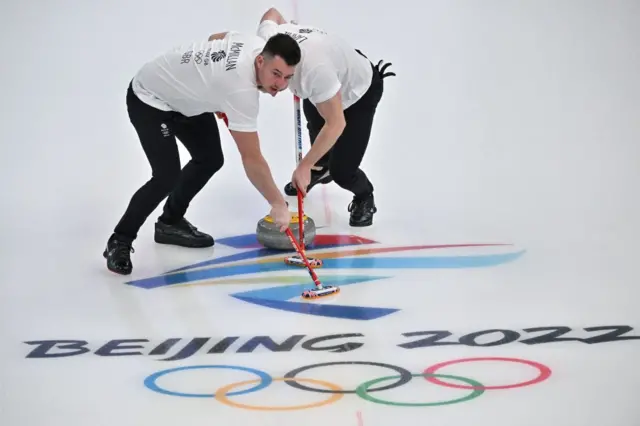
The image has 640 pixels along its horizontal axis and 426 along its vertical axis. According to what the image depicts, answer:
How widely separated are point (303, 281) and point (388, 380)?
1.36 metres

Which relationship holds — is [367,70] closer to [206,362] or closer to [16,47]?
[206,362]

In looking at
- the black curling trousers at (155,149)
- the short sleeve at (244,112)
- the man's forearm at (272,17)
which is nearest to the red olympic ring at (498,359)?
the short sleeve at (244,112)

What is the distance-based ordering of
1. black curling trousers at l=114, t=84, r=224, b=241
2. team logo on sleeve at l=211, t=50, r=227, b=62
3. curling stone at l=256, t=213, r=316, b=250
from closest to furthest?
team logo on sleeve at l=211, t=50, r=227, b=62 < black curling trousers at l=114, t=84, r=224, b=241 < curling stone at l=256, t=213, r=316, b=250

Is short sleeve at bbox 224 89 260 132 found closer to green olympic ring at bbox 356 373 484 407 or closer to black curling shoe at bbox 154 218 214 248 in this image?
black curling shoe at bbox 154 218 214 248

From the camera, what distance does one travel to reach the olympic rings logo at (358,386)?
303 cm

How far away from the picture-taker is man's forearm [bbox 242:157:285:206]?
14.2 feet

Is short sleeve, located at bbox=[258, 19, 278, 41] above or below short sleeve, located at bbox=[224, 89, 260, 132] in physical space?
above

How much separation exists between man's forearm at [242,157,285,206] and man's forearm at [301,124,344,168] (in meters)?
0.31

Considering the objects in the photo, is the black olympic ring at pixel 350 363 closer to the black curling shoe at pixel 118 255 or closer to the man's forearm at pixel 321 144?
the man's forearm at pixel 321 144

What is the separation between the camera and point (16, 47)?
8.81 metres

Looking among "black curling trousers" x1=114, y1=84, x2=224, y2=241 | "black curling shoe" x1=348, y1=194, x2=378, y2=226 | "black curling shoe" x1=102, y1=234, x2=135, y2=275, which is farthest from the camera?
"black curling shoe" x1=348, y1=194, x2=378, y2=226

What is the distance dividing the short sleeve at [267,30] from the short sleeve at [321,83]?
1.06 feet

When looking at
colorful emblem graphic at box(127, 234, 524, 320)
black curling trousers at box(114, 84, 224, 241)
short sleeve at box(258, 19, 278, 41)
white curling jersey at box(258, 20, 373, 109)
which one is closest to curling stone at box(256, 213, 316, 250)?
colorful emblem graphic at box(127, 234, 524, 320)

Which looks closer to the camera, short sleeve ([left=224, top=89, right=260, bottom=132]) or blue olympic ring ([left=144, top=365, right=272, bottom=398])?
blue olympic ring ([left=144, top=365, right=272, bottom=398])
